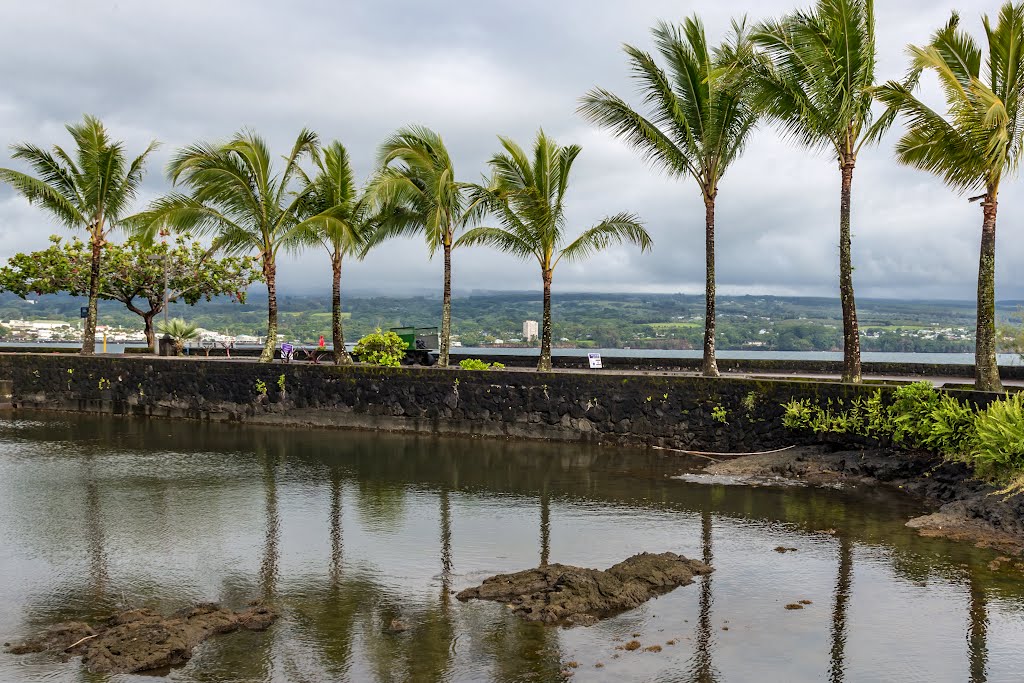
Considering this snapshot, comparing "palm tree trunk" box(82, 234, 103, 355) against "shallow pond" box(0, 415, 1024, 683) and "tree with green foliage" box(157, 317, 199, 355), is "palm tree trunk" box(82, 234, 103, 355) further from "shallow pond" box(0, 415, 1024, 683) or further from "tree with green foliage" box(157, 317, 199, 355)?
Result: "shallow pond" box(0, 415, 1024, 683)

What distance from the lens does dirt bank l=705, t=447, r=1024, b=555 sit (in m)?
11.1

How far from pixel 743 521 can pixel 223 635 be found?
7.60 metres

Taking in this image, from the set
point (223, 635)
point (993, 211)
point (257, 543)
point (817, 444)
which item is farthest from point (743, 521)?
point (993, 211)

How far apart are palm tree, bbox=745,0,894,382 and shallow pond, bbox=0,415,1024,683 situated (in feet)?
20.4

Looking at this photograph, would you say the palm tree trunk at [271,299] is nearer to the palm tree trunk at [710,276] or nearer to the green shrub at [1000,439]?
the palm tree trunk at [710,276]

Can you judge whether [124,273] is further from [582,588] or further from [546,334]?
[582,588]

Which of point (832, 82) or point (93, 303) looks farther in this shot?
point (93, 303)

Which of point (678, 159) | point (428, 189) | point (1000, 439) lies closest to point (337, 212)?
point (428, 189)

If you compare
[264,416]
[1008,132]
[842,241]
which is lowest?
[264,416]

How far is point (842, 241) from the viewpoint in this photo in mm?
17953

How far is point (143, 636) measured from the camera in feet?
23.3

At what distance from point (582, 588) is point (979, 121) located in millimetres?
11885

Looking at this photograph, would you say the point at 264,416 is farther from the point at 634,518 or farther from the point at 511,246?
the point at 634,518

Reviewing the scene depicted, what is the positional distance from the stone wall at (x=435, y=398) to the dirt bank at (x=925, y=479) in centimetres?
127
